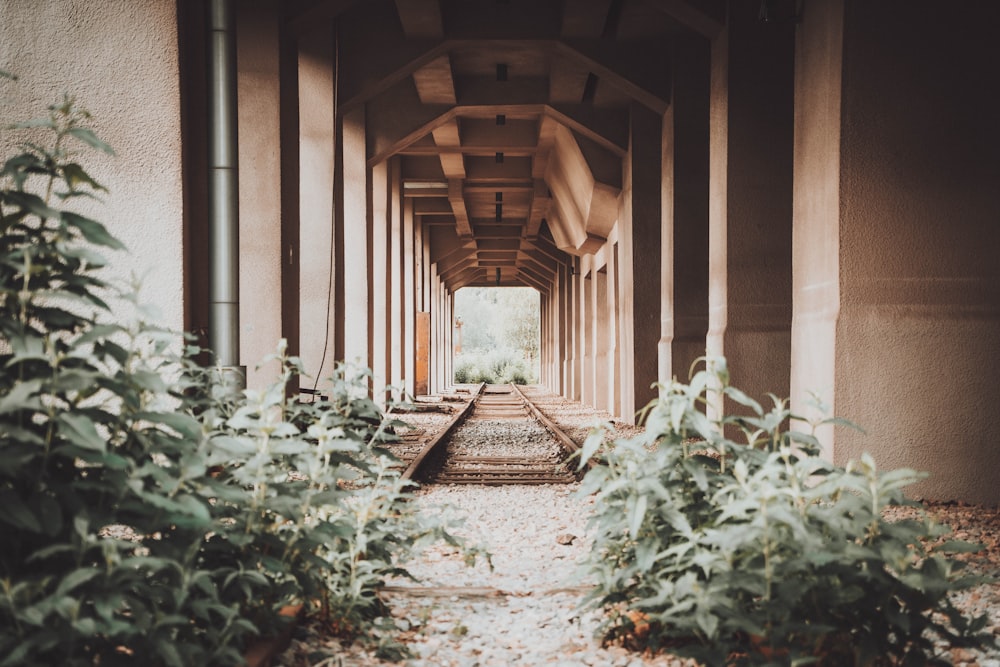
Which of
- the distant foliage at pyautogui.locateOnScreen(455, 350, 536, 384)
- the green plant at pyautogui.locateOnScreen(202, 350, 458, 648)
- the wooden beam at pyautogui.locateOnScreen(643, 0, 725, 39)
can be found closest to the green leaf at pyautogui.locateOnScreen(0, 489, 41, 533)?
the green plant at pyautogui.locateOnScreen(202, 350, 458, 648)

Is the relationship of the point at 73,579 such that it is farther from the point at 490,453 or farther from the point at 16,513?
the point at 490,453

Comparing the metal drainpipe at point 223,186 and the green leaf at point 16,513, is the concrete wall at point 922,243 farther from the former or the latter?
the green leaf at point 16,513

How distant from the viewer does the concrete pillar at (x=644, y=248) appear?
1316 cm

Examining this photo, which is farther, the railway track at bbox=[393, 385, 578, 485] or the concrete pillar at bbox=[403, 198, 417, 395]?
the concrete pillar at bbox=[403, 198, 417, 395]

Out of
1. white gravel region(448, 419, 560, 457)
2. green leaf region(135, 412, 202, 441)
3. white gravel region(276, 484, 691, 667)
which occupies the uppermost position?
green leaf region(135, 412, 202, 441)

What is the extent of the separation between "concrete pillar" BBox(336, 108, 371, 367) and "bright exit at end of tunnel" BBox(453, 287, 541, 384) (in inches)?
1272

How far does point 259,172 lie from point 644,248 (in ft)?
22.3

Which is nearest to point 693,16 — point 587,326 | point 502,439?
point 502,439

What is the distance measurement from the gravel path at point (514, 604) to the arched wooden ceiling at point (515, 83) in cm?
567

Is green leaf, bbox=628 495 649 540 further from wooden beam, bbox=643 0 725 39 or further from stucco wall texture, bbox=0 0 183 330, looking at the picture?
wooden beam, bbox=643 0 725 39

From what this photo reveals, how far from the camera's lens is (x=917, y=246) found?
5734 millimetres

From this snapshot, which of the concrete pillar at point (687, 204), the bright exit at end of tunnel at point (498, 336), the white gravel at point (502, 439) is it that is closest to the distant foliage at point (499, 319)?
the bright exit at end of tunnel at point (498, 336)

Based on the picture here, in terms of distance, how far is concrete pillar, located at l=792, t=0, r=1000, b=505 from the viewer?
5.66 m

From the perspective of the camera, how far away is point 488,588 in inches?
149
